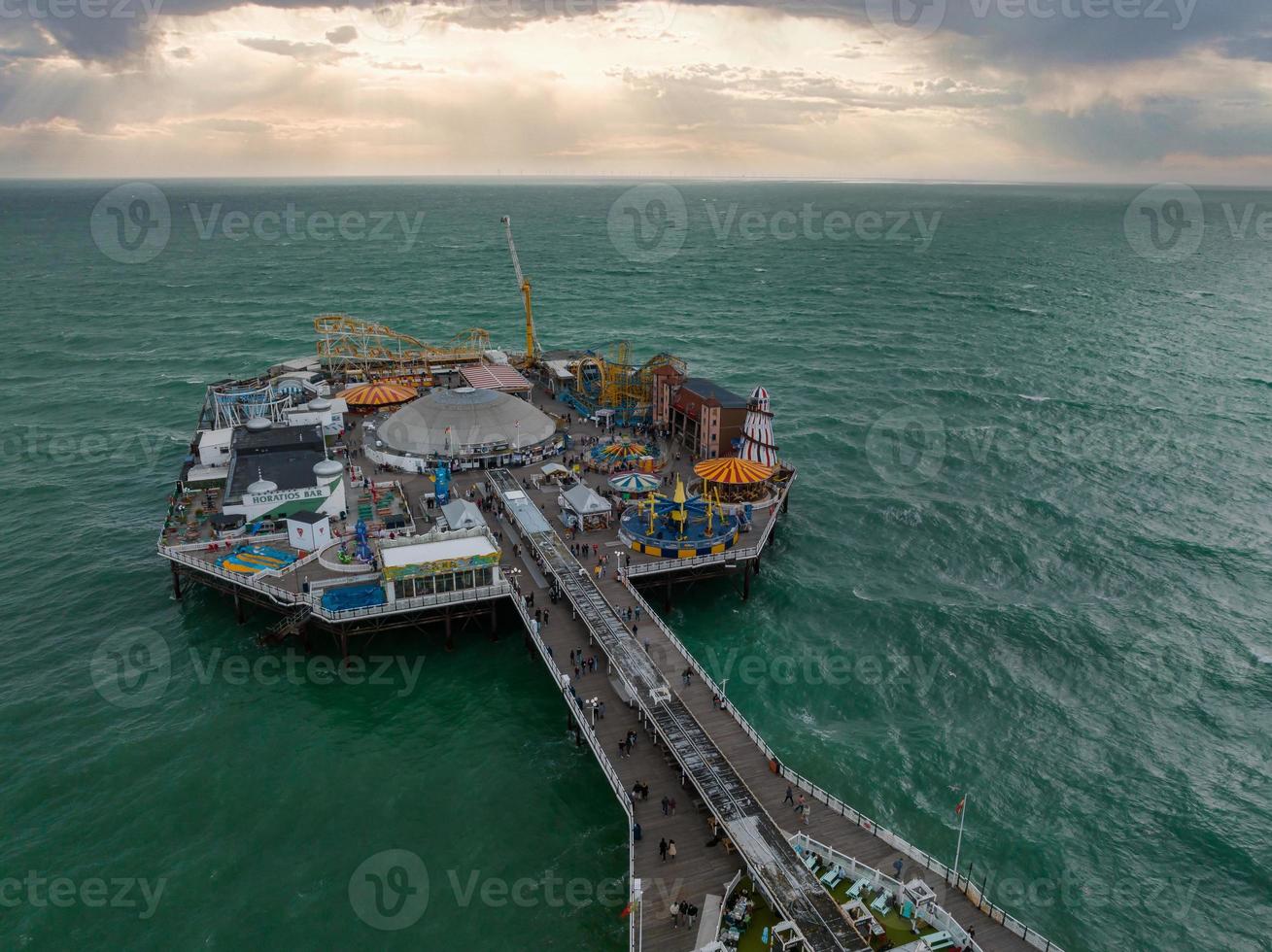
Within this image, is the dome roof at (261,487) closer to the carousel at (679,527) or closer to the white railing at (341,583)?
the white railing at (341,583)

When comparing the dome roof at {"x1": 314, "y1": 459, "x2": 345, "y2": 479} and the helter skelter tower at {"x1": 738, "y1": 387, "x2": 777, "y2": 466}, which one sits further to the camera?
the helter skelter tower at {"x1": 738, "y1": 387, "x2": 777, "y2": 466}

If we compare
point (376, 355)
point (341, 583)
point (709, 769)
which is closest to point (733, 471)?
point (341, 583)

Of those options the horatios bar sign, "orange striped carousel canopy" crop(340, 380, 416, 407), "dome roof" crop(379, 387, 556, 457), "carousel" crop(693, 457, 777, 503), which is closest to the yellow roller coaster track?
"orange striped carousel canopy" crop(340, 380, 416, 407)

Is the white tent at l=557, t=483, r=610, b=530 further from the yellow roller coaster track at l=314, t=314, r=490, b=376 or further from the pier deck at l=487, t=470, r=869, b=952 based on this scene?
the yellow roller coaster track at l=314, t=314, r=490, b=376

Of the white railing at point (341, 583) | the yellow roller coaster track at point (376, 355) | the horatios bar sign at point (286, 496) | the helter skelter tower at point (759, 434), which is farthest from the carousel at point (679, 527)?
the yellow roller coaster track at point (376, 355)

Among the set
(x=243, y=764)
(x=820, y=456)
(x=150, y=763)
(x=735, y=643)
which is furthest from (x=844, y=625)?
(x=150, y=763)
